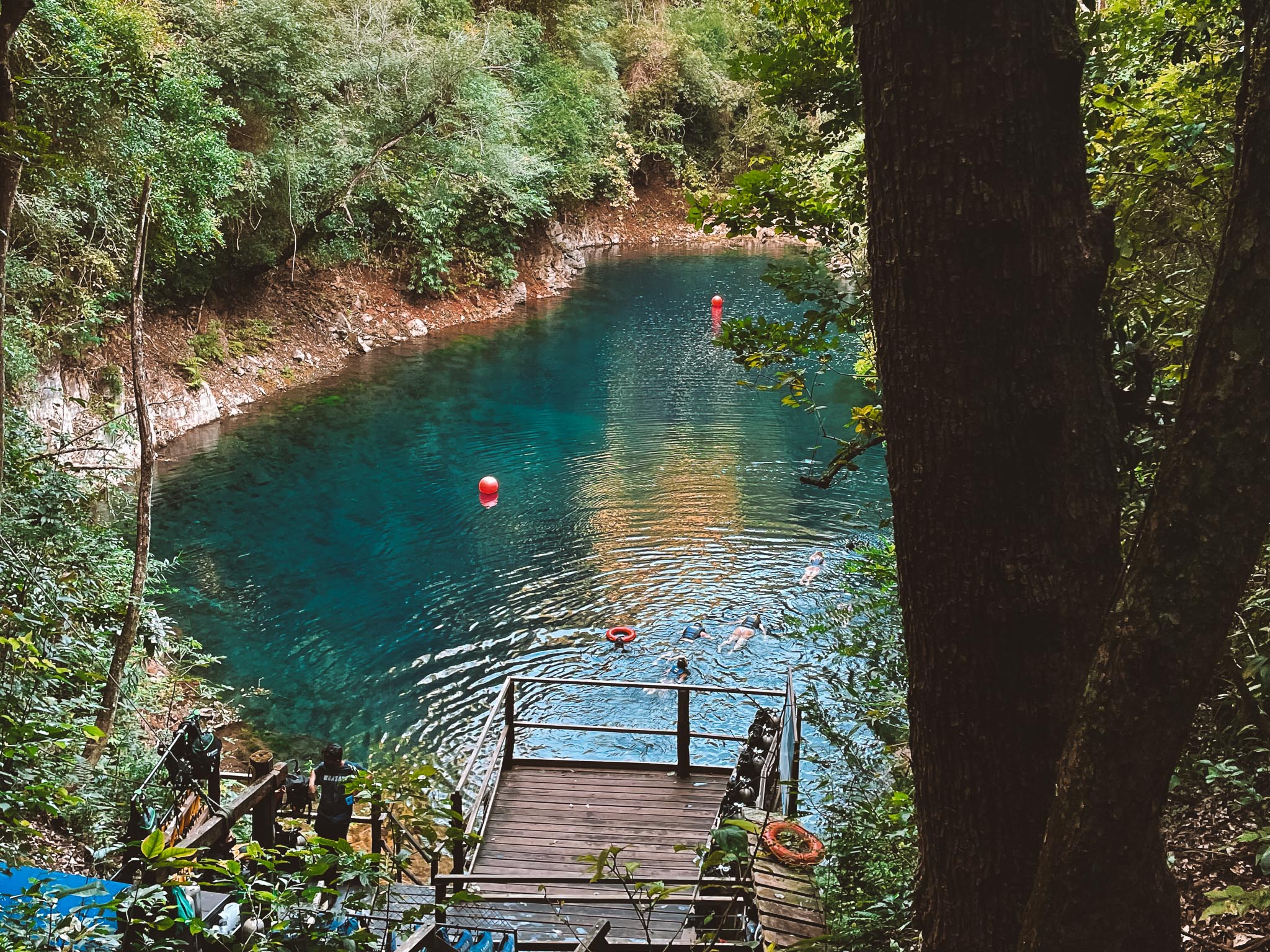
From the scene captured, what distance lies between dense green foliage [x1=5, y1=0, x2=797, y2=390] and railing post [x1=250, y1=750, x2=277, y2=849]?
3.52 meters

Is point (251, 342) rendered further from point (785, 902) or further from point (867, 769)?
point (785, 902)

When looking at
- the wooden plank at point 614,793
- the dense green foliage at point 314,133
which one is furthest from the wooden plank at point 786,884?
the dense green foliage at point 314,133

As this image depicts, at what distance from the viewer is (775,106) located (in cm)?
611

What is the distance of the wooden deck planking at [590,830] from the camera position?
6188 mm

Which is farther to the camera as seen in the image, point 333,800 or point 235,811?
point 333,800

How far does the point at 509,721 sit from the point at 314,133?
1741cm

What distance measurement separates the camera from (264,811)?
18.4 feet

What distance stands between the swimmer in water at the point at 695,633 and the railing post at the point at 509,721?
4932 millimetres

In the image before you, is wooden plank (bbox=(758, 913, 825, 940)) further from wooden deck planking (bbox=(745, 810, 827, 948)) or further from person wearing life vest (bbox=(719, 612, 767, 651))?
person wearing life vest (bbox=(719, 612, 767, 651))

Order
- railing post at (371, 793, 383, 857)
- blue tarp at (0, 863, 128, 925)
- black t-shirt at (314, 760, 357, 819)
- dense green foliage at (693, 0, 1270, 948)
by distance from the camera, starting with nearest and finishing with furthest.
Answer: blue tarp at (0, 863, 128, 925) < railing post at (371, 793, 383, 857) < dense green foliage at (693, 0, 1270, 948) < black t-shirt at (314, 760, 357, 819)

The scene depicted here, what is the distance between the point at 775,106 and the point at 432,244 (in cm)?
2311

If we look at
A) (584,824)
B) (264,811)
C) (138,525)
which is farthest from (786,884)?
(138,525)

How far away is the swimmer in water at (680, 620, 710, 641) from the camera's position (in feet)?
42.2

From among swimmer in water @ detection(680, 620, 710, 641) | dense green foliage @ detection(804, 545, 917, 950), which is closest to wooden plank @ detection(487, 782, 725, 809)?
dense green foliage @ detection(804, 545, 917, 950)
